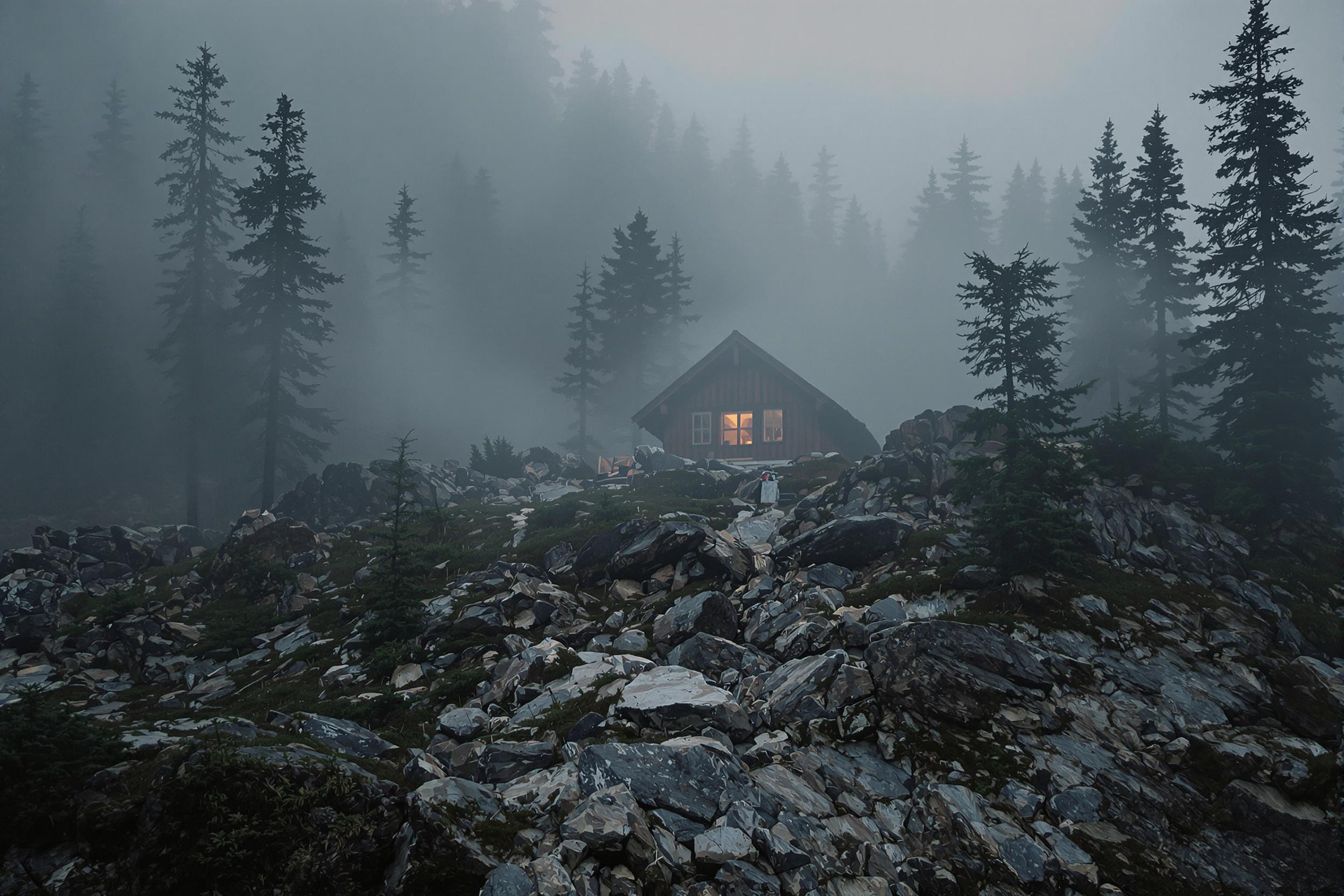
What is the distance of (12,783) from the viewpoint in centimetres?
584

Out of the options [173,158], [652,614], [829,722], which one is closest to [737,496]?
[652,614]

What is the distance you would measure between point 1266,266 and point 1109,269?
15.5 m

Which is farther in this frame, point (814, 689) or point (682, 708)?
point (814, 689)

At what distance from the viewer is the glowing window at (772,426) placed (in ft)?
119

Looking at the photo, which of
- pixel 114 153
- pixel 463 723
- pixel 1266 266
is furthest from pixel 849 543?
pixel 114 153

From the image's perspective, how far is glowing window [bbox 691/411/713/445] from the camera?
36.7 m

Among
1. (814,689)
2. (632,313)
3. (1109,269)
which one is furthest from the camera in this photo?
(632,313)

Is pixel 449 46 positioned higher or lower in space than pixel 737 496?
higher

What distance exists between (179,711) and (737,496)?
18555 mm

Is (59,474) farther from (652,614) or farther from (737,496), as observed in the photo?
(652,614)

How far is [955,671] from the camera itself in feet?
30.0

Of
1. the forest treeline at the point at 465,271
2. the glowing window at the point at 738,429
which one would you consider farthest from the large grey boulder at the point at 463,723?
the glowing window at the point at 738,429

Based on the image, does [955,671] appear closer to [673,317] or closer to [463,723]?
[463,723]

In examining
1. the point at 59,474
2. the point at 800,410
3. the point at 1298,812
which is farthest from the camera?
the point at 59,474
